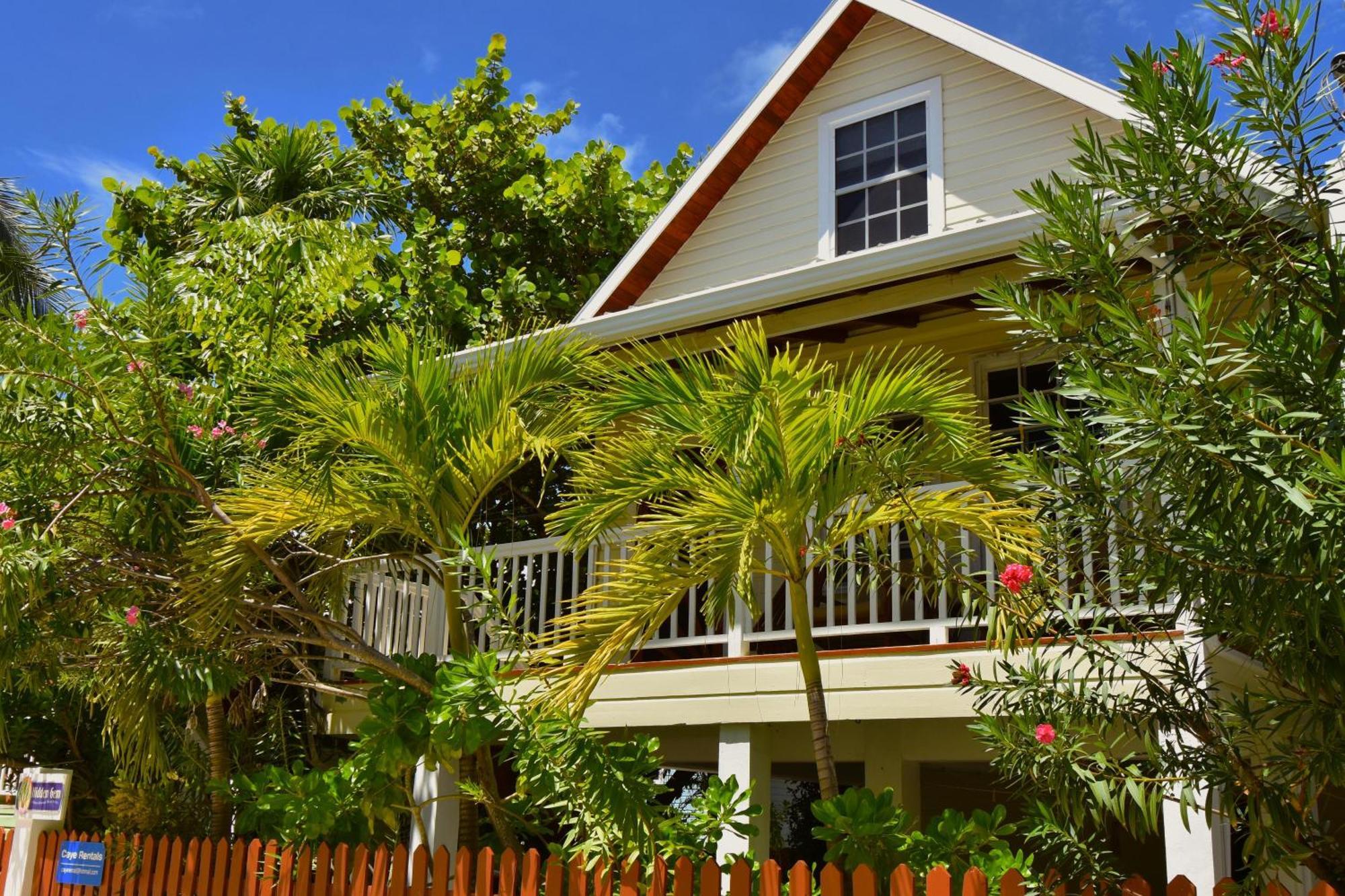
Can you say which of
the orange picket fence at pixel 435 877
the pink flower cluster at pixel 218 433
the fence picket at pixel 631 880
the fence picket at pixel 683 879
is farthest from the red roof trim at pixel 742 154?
the fence picket at pixel 683 879

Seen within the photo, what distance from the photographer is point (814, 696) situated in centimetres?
582

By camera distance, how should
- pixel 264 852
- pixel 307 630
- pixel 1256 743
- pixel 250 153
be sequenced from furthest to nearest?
pixel 250 153, pixel 307 630, pixel 264 852, pixel 1256 743

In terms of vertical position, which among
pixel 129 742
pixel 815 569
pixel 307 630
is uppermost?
pixel 815 569

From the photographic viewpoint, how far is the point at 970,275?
812 centimetres

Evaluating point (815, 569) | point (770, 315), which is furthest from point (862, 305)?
point (815, 569)

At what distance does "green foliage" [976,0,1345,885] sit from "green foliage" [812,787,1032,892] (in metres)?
0.64

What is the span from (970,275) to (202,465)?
16.5 feet

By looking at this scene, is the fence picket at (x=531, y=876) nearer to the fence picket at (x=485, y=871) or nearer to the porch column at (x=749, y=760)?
the fence picket at (x=485, y=871)

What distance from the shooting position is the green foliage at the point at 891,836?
17.5 feet

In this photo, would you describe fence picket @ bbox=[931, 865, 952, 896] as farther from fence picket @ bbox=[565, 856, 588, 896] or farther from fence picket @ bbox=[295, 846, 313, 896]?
fence picket @ bbox=[295, 846, 313, 896]

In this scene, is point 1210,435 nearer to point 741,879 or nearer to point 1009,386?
point 741,879

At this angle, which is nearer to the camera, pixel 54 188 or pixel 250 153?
pixel 54 188

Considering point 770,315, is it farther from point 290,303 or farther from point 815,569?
point 290,303

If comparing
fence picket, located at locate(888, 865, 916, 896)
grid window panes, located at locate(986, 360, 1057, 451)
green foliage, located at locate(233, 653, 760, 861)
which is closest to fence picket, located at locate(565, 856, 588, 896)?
green foliage, located at locate(233, 653, 760, 861)
